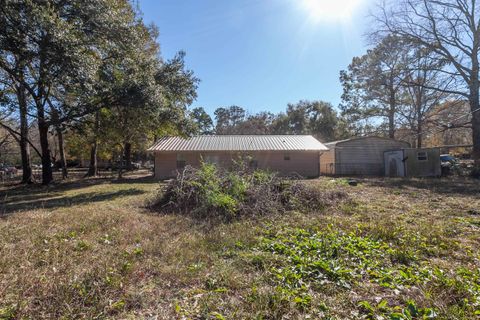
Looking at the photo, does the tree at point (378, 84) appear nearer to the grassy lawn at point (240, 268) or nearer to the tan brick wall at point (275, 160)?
the tan brick wall at point (275, 160)

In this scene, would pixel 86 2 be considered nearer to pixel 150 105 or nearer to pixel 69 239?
pixel 150 105

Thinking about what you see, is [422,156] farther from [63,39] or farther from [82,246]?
[63,39]

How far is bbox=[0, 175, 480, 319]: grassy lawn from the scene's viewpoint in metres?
2.46

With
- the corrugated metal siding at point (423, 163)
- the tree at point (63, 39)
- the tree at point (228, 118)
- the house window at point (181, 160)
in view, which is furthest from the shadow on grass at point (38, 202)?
the tree at point (228, 118)

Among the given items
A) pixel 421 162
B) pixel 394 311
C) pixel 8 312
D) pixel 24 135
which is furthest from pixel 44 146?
pixel 421 162

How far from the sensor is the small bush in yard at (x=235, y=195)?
6.20 metres

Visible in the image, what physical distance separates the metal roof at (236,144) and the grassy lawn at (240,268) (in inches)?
482

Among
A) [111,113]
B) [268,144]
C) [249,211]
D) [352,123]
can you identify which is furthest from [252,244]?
[352,123]

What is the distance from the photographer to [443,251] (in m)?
3.89

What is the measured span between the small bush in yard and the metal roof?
10.2m

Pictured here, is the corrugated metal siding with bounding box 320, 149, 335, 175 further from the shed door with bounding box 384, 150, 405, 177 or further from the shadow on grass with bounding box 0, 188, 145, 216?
the shadow on grass with bounding box 0, 188, 145, 216

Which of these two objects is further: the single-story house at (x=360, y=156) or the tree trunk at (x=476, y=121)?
the single-story house at (x=360, y=156)

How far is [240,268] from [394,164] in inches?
729

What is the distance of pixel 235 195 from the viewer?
263 inches
